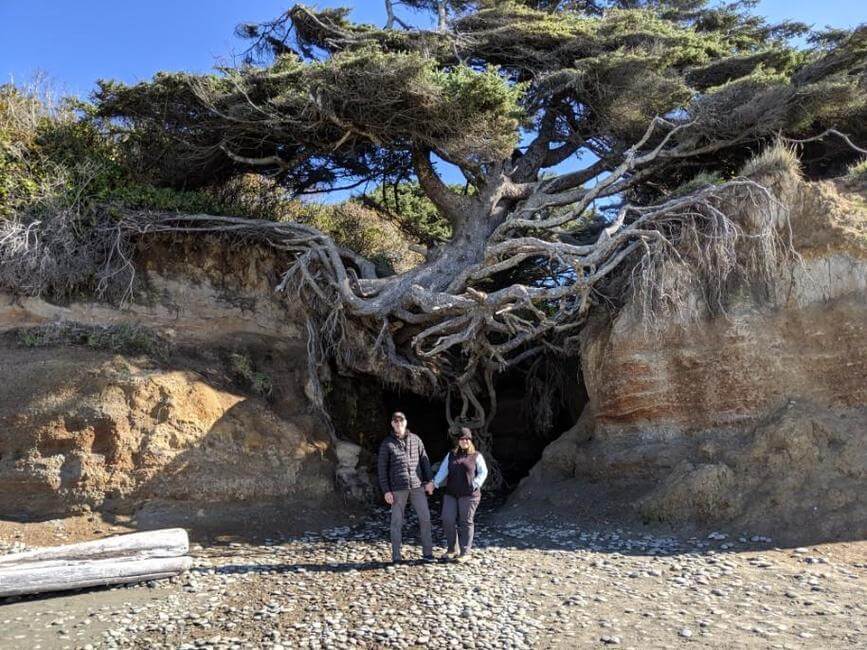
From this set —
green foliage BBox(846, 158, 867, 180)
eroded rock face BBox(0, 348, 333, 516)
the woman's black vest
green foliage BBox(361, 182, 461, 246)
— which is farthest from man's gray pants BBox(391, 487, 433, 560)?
green foliage BBox(361, 182, 461, 246)

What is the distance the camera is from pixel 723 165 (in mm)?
12320

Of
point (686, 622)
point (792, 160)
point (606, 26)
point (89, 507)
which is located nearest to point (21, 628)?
point (89, 507)

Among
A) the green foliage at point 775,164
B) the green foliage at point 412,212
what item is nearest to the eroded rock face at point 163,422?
the green foliage at point 412,212

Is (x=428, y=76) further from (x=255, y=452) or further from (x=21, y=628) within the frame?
(x=21, y=628)

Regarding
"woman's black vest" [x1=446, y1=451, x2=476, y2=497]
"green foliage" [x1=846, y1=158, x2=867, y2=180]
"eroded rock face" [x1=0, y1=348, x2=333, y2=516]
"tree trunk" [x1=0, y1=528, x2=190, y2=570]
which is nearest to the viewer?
"tree trunk" [x1=0, y1=528, x2=190, y2=570]

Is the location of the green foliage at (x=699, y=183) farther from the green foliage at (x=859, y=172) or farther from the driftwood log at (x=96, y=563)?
the driftwood log at (x=96, y=563)

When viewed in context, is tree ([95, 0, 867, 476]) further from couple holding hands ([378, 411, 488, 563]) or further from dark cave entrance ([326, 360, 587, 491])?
couple holding hands ([378, 411, 488, 563])

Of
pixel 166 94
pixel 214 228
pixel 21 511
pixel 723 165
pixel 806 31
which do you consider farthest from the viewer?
pixel 806 31

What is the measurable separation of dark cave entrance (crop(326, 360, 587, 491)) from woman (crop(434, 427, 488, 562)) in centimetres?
407

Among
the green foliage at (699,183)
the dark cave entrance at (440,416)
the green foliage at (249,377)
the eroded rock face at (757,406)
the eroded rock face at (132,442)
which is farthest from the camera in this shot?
the dark cave entrance at (440,416)

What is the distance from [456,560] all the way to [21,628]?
411 cm

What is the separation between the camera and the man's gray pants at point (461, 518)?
24.2ft

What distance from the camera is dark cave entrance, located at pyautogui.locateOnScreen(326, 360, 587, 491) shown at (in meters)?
12.1

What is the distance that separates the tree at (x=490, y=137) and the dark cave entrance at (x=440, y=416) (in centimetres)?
104
